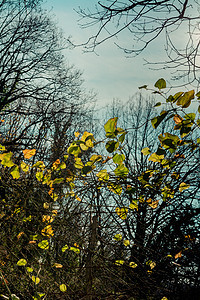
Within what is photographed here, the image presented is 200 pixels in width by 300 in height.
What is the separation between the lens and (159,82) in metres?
1.96

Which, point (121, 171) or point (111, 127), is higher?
point (111, 127)

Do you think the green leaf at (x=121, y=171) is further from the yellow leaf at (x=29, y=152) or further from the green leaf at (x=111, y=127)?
the yellow leaf at (x=29, y=152)

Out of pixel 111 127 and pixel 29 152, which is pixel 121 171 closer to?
pixel 111 127

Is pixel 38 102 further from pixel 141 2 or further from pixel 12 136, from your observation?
pixel 141 2

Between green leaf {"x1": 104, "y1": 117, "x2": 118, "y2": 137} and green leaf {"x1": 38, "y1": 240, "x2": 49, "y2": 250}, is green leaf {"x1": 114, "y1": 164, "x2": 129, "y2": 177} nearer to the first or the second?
green leaf {"x1": 104, "y1": 117, "x2": 118, "y2": 137}

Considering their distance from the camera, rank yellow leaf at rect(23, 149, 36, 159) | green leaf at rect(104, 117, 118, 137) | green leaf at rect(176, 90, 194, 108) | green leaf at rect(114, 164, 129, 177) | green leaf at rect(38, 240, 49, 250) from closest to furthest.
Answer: green leaf at rect(176, 90, 194, 108)
green leaf at rect(104, 117, 118, 137)
green leaf at rect(114, 164, 129, 177)
yellow leaf at rect(23, 149, 36, 159)
green leaf at rect(38, 240, 49, 250)

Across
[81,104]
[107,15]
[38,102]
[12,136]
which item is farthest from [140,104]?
[107,15]

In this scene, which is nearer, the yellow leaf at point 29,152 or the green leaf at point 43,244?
the yellow leaf at point 29,152

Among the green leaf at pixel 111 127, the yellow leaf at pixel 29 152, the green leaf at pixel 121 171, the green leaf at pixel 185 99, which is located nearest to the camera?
the green leaf at pixel 185 99

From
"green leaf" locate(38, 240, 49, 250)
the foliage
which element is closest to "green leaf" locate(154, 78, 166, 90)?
the foliage

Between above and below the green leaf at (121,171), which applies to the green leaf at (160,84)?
above

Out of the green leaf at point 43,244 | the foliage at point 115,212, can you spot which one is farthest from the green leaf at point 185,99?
the green leaf at point 43,244

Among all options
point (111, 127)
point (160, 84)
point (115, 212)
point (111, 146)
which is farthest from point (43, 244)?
point (160, 84)

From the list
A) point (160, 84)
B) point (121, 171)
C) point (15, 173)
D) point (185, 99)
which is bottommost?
point (15, 173)
